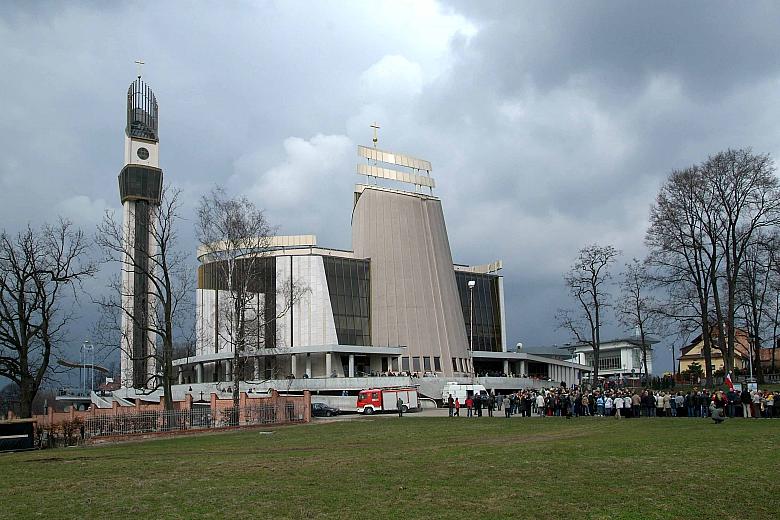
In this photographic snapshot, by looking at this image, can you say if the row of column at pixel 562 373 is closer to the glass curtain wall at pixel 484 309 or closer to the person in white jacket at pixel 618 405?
the glass curtain wall at pixel 484 309

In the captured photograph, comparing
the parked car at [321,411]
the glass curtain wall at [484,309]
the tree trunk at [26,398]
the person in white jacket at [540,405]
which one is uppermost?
the glass curtain wall at [484,309]

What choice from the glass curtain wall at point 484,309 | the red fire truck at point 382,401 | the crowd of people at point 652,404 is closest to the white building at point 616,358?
the glass curtain wall at point 484,309

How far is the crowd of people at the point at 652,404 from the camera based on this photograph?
3256 cm

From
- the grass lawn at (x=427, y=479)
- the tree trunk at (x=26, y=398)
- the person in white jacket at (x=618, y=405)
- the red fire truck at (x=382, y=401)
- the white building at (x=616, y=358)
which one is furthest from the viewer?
the white building at (x=616, y=358)

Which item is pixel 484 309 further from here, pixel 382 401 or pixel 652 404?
pixel 652 404

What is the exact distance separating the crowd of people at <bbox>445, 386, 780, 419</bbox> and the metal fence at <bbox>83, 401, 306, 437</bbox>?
10.1 m

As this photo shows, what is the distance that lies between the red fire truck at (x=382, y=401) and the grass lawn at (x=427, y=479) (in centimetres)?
2829

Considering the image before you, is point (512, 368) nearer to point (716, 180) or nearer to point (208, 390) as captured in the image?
point (208, 390)

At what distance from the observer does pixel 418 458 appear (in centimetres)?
1888

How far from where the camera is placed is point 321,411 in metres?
52.4

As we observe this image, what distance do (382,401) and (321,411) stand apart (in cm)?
423

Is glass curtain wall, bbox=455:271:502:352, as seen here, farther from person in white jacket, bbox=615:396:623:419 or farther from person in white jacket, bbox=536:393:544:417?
person in white jacket, bbox=615:396:623:419

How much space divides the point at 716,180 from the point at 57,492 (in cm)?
4032

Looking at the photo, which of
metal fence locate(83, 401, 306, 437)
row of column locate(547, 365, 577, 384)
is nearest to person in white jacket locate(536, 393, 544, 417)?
metal fence locate(83, 401, 306, 437)
